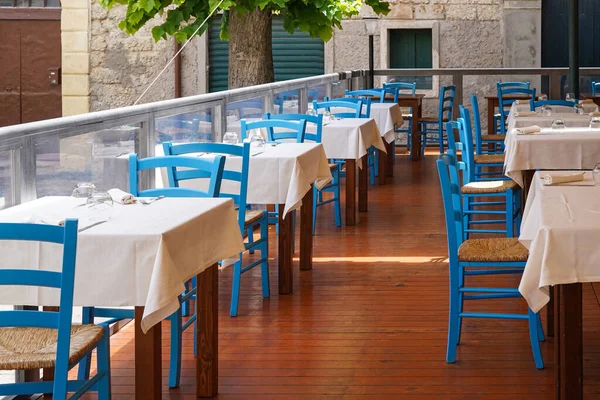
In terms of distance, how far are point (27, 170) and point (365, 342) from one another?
175 cm

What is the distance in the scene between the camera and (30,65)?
18641mm

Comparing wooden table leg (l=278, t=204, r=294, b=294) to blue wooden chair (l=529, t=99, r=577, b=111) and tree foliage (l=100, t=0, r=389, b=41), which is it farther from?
tree foliage (l=100, t=0, r=389, b=41)

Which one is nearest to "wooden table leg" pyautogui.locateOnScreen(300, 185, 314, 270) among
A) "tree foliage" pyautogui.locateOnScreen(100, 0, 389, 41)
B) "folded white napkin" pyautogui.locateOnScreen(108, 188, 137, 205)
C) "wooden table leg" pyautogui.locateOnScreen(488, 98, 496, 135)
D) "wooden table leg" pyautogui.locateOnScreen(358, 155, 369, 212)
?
"wooden table leg" pyautogui.locateOnScreen(358, 155, 369, 212)

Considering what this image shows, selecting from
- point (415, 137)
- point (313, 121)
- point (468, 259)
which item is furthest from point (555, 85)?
point (468, 259)

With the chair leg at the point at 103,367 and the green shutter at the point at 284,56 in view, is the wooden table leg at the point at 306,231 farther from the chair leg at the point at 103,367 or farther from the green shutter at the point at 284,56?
the green shutter at the point at 284,56

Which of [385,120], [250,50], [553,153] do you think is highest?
[250,50]

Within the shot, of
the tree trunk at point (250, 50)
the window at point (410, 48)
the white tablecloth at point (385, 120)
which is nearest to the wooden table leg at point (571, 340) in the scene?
the white tablecloth at point (385, 120)

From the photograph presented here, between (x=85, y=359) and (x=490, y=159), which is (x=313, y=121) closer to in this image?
(x=490, y=159)

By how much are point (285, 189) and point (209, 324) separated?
6.23 feet

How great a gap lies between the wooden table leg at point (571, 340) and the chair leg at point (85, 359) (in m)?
1.70

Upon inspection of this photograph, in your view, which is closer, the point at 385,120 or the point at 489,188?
the point at 489,188

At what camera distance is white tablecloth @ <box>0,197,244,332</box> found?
10.7 ft

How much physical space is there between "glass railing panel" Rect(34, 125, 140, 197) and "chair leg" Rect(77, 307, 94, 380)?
0.62m

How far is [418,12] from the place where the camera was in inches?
666
